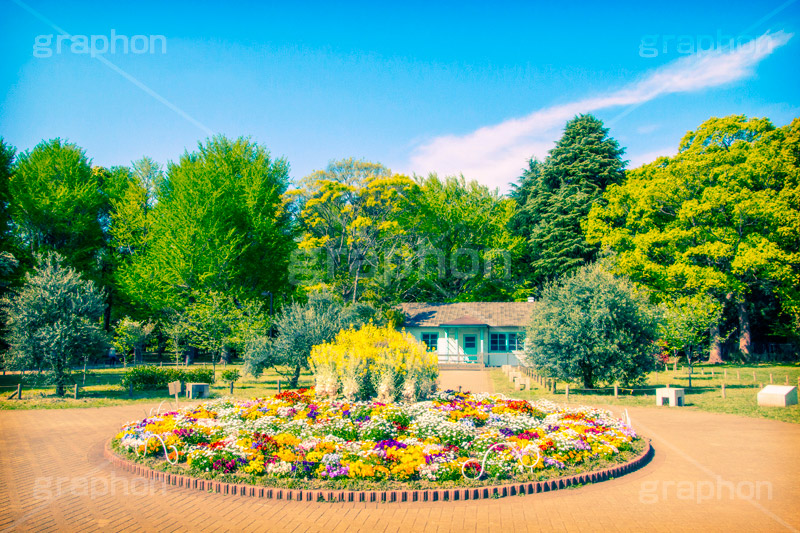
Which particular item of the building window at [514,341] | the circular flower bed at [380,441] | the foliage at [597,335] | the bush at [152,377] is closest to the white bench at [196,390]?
the bush at [152,377]

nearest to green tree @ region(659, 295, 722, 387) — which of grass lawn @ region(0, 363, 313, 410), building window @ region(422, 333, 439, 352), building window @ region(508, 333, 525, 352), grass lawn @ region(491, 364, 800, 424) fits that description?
grass lawn @ region(491, 364, 800, 424)

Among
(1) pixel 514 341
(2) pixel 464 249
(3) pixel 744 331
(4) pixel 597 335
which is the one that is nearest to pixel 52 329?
(4) pixel 597 335

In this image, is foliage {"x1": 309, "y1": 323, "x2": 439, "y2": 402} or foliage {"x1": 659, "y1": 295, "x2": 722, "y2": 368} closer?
foliage {"x1": 309, "y1": 323, "x2": 439, "y2": 402}

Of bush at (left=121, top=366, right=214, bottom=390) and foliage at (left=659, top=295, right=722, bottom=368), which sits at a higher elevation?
foliage at (left=659, top=295, right=722, bottom=368)

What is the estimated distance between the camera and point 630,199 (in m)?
40.6

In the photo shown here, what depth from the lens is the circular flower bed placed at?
9258mm

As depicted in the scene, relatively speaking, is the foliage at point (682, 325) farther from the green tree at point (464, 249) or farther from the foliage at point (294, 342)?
the green tree at point (464, 249)

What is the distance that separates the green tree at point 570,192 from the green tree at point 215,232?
24200mm

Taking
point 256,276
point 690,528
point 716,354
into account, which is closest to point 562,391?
point 690,528

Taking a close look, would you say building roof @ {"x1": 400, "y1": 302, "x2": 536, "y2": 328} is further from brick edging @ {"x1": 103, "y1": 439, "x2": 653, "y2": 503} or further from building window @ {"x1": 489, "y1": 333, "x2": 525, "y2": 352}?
brick edging @ {"x1": 103, "y1": 439, "x2": 653, "y2": 503}

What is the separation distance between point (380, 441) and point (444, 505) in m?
2.81

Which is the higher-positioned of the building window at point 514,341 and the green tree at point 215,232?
the green tree at point 215,232

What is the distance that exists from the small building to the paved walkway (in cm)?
2788

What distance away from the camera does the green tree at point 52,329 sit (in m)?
20.6
